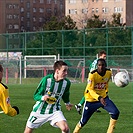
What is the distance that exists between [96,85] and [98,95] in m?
0.45

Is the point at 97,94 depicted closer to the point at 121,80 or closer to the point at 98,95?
the point at 98,95

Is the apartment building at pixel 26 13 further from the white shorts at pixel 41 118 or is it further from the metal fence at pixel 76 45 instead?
the white shorts at pixel 41 118

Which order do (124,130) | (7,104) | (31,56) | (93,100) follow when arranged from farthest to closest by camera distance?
(31,56) < (124,130) < (93,100) < (7,104)

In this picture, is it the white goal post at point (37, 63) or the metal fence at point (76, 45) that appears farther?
the metal fence at point (76, 45)

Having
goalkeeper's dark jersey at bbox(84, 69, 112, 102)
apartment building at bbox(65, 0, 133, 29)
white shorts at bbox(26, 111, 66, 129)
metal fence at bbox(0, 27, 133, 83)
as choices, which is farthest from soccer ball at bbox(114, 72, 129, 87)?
apartment building at bbox(65, 0, 133, 29)

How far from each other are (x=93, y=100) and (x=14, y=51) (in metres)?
32.5

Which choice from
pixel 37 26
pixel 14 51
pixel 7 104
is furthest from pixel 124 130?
pixel 37 26

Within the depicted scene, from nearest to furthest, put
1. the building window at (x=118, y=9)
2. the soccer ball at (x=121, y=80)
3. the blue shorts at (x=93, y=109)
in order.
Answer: the blue shorts at (x=93, y=109) → the soccer ball at (x=121, y=80) → the building window at (x=118, y=9)

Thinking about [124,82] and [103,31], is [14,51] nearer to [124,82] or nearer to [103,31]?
[103,31]

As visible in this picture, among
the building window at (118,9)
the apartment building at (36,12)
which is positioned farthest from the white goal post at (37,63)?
the apartment building at (36,12)

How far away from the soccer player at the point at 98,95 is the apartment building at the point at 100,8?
271ft

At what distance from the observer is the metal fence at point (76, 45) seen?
127 feet

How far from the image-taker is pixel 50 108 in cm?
956

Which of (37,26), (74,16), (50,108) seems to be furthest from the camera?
(37,26)
